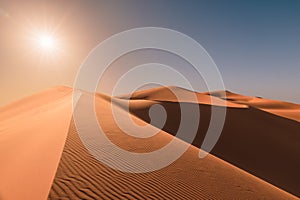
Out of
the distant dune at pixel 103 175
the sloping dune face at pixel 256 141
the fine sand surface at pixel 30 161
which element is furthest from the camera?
the sloping dune face at pixel 256 141

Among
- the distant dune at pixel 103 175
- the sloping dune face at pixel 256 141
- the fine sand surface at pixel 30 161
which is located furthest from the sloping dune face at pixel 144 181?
the sloping dune face at pixel 256 141

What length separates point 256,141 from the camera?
51.6 ft

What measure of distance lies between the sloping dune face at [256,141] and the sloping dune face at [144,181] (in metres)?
5.59

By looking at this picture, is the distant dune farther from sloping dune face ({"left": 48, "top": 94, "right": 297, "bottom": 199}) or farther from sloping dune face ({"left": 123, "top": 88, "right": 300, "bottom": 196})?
sloping dune face ({"left": 123, "top": 88, "right": 300, "bottom": 196})

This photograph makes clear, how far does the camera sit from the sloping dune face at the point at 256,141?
39.6 feet

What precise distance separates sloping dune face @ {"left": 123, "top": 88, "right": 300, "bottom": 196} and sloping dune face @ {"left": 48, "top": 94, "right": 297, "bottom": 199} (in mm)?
5595

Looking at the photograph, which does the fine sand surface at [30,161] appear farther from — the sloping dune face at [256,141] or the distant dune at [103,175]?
the sloping dune face at [256,141]

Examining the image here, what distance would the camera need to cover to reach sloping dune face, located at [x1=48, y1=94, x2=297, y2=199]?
4.28m

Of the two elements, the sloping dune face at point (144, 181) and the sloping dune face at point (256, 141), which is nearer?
the sloping dune face at point (144, 181)

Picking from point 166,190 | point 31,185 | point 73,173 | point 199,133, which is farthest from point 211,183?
point 199,133

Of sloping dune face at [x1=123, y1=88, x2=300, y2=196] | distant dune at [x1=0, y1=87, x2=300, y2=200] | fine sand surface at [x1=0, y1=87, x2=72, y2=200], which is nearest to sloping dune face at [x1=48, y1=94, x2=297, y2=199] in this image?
distant dune at [x1=0, y1=87, x2=300, y2=200]

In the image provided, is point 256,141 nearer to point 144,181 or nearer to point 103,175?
point 144,181

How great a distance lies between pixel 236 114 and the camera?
2056 centimetres

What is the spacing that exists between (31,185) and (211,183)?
4.12 m
